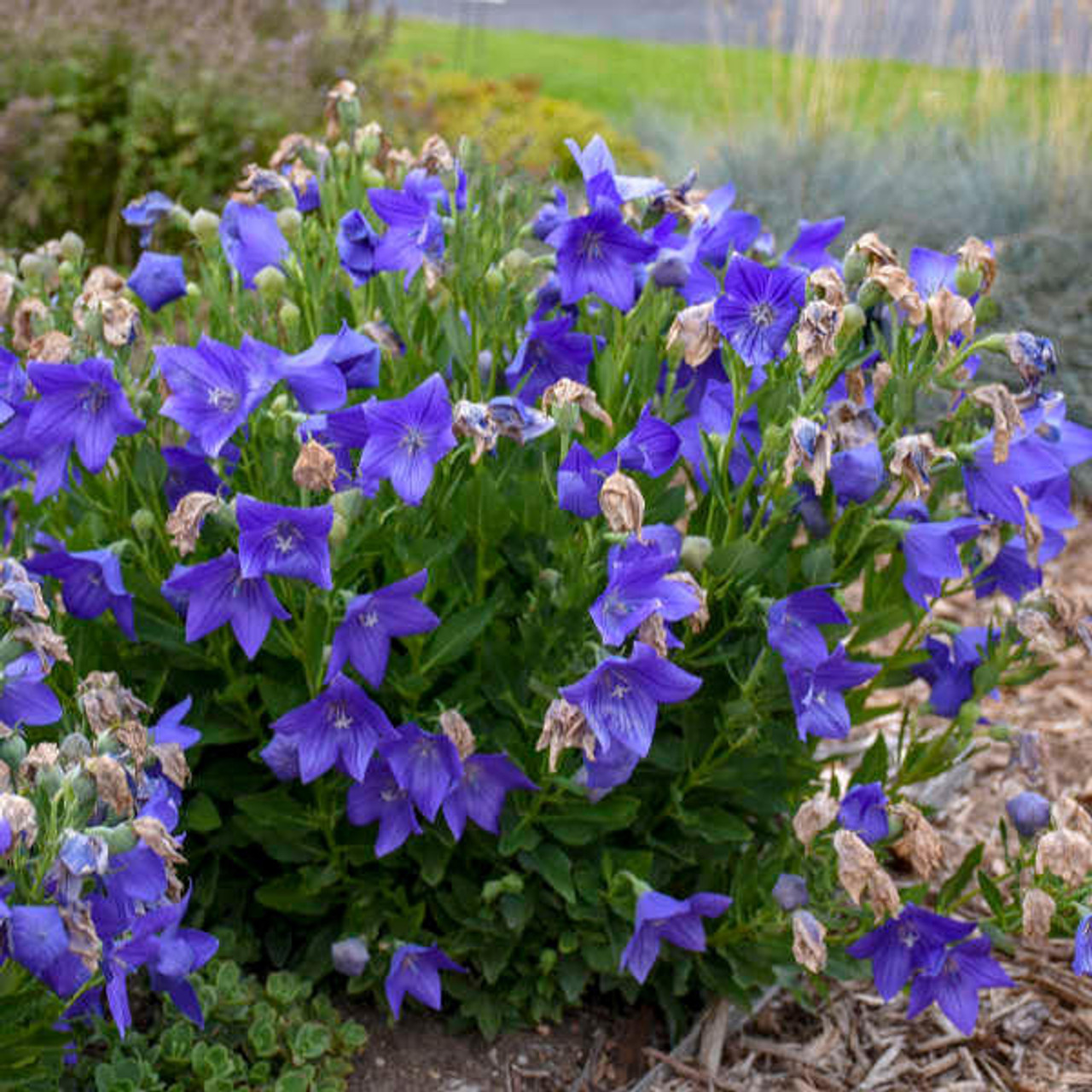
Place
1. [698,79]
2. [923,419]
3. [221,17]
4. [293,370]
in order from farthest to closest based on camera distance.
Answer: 1. [698,79]
2. [221,17]
3. [923,419]
4. [293,370]

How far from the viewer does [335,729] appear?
210cm

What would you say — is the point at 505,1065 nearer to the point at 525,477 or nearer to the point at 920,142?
the point at 525,477

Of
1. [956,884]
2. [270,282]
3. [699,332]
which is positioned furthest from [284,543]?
[956,884]

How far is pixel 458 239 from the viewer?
7.48 feet

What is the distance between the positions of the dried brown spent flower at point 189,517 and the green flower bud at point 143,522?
312mm

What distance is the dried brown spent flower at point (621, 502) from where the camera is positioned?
1.86 metres

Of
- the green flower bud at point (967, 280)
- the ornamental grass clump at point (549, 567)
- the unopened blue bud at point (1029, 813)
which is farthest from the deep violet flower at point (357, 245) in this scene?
the unopened blue bud at point (1029, 813)

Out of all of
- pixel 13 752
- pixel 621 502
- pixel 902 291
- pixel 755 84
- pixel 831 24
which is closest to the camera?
pixel 13 752

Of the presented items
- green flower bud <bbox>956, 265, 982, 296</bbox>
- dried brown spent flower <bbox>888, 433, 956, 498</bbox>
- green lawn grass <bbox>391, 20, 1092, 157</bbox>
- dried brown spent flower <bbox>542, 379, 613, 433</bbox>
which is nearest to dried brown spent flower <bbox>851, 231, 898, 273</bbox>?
green flower bud <bbox>956, 265, 982, 296</bbox>

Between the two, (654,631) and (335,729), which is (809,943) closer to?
(654,631)

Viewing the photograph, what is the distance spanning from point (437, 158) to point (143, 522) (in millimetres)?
749

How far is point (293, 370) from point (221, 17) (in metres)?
7.09

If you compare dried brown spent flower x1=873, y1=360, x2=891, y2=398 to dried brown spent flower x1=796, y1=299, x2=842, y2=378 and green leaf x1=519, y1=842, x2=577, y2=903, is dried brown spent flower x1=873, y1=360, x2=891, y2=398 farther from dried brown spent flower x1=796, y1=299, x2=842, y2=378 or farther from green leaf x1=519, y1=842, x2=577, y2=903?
green leaf x1=519, y1=842, x2=577, y2=903

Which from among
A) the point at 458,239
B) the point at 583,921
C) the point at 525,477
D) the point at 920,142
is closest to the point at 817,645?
the point at 525,477
